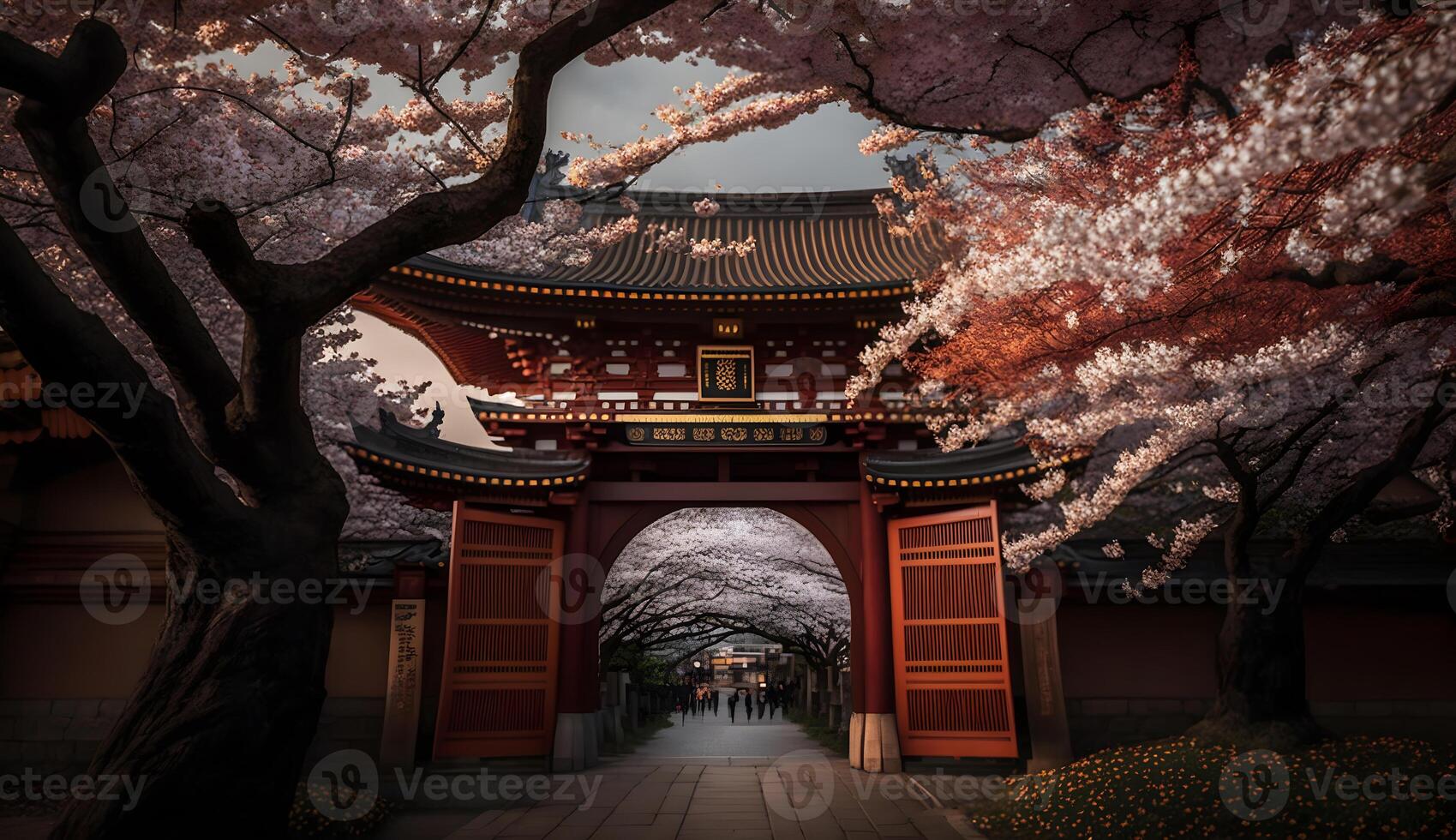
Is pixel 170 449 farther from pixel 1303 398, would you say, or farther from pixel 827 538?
pixel 1303 398

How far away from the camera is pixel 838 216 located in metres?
18.4

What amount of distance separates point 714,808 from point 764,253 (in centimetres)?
1035

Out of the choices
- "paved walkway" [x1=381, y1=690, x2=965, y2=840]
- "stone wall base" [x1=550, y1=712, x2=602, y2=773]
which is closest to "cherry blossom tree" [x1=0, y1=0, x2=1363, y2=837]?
"paved walkway" [x1=381, y1=690, x2=965, y2=840]

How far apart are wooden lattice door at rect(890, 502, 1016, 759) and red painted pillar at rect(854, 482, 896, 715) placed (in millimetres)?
141

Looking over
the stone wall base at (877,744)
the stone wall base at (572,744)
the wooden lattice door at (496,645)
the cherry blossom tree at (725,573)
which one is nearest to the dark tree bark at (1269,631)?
the stone wall base at (877,744)

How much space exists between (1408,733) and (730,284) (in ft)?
38.9

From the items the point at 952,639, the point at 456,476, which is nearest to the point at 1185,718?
the point at 952,639

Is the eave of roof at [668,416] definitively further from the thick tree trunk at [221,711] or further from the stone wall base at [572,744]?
the thick tree trunk at [221,711]

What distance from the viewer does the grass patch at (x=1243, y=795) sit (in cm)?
725

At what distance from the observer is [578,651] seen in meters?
13.3

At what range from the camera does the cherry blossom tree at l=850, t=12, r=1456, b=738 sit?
12.9ft

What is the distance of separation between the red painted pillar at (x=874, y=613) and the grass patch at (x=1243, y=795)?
3730 millimetres

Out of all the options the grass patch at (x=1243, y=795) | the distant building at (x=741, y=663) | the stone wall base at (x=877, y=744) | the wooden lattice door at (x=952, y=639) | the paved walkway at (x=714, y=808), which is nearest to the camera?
the grass patch at (x=1243, y=795)

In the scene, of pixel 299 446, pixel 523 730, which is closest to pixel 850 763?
pixel 523 730
